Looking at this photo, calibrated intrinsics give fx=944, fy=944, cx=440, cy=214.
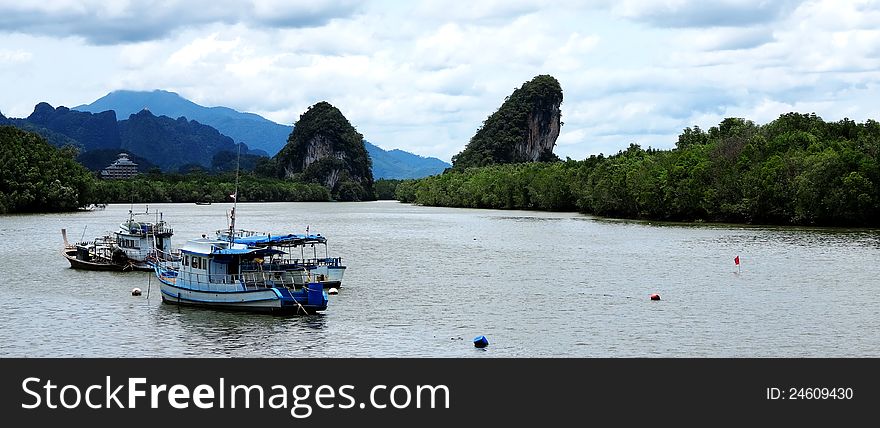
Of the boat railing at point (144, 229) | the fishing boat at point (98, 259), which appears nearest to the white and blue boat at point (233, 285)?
the fishing boat at point (98, 259)

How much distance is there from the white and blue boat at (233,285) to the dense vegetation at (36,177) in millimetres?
104271

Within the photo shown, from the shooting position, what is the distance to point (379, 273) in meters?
57.6

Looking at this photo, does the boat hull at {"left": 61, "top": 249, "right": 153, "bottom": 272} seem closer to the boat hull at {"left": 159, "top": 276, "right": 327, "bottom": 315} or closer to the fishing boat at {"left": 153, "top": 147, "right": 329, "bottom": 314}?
the fishing boat at {"left": 153, "top": 147, "right": 329, "bottom": 314}

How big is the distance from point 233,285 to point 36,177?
372 ft

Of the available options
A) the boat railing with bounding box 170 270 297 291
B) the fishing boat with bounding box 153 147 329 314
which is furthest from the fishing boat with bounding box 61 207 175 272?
the boat railing with bounding box 170 270 297 291

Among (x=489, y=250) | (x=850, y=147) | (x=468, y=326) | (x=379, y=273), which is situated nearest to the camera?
(x=468, y=326)

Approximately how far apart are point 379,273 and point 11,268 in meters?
23.7

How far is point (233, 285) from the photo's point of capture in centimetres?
4109

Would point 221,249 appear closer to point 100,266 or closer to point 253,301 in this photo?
point 253,301

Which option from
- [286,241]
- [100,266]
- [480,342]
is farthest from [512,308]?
[100,266]

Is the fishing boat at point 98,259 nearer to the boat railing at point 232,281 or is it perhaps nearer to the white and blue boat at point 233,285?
the white and blue boat at point 233,285

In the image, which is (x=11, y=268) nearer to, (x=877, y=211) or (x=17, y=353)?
(x=17, y=353)

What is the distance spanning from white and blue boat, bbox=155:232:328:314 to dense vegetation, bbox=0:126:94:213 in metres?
104
